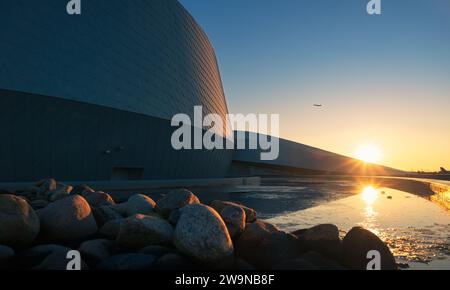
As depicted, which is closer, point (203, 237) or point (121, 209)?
point (203, 237)

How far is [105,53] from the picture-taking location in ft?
84.2

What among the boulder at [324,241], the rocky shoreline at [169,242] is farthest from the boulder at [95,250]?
the boulder at [324,241]

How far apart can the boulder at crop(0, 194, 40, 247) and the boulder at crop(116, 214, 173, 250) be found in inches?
58.7

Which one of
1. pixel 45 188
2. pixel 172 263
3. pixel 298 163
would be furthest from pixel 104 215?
pixel 298 163

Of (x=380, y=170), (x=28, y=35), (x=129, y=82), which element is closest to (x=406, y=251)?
(x=28, y=35)

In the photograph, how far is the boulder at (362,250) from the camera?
635 centimetres

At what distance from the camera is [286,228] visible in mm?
10508

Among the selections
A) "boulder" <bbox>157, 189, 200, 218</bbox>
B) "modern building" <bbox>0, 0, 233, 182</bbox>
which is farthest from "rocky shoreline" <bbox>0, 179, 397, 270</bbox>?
"modern building" <bbox>0, 0, 233, 182</bbox>

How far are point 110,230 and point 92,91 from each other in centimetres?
1805

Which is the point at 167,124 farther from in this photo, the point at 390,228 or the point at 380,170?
the point at 380,170

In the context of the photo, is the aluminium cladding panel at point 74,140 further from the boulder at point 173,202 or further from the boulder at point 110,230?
the boulder at point 110,230

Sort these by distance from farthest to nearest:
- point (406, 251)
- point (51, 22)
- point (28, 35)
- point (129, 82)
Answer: point (129, 82) < point (51, 22) < point (28, 35) < point (406, 251)

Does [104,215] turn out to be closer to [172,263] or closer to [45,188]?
[172,263]
